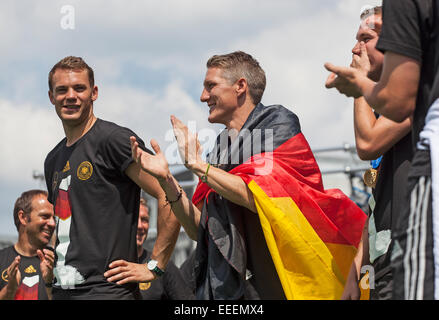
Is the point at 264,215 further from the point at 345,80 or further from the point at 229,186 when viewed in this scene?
the point at 345,80

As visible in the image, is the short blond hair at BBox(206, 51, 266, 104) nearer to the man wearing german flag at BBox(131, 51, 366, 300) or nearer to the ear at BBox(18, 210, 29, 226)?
the man wearing german flag at BBox(131, 51, 366, 300)

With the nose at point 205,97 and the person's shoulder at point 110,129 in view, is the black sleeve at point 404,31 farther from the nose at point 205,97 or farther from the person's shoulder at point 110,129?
the person's shoulder at point 110,129

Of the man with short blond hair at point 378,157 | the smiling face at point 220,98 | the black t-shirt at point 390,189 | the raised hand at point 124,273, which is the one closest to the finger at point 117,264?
the raised hand at point 124,273

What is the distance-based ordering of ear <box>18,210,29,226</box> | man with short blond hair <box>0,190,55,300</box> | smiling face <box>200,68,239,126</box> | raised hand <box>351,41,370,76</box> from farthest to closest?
ear <box>18,210,29,226</box> < man with short blond hair <box>0,190,55,300</box> < smiling face <box>200,68,239,126</box> < raised hand <box>351,41,370,76</box>

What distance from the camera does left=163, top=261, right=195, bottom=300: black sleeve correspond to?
738 centimetres

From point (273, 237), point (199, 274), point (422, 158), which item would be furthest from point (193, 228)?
point (422, 158)

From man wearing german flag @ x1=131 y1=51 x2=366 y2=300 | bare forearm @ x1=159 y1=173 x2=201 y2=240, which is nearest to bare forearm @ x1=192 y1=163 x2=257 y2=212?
man wearing german flag @ x1=131 y1=51 x2=366 y2=300

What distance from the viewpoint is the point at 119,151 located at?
4.39m

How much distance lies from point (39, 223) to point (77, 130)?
255cm

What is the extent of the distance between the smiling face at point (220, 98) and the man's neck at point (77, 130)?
755mm

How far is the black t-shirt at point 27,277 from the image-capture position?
6.48m

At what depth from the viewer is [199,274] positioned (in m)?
4.18

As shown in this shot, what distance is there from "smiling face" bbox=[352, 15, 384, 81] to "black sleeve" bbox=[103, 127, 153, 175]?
1.53m
